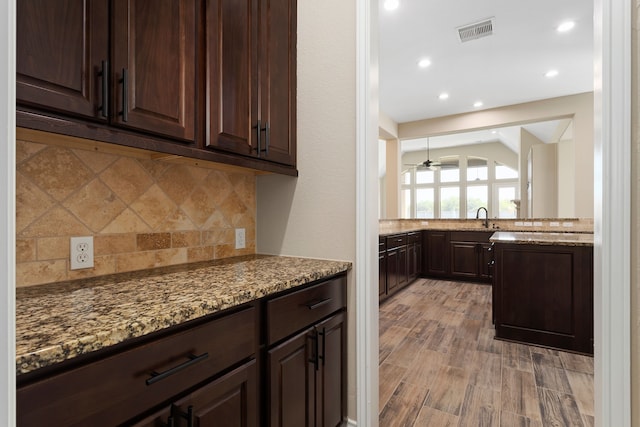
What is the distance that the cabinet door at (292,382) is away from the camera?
3.69ft

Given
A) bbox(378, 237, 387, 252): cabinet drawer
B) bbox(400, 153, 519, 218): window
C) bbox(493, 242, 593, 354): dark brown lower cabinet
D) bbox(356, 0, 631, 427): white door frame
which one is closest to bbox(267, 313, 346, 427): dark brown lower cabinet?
bbox(356, 0, 631, 427): white door frame

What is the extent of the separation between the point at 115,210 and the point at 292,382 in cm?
98

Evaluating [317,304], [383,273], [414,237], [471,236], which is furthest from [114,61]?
[471,236]

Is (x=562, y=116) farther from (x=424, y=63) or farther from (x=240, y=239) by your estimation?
(x=240, y=239)

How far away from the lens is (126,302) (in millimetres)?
854

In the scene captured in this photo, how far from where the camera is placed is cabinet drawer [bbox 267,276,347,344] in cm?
114

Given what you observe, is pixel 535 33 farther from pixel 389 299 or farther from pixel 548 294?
pixel 389 299

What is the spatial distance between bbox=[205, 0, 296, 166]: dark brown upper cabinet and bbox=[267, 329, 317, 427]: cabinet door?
84 centimetres

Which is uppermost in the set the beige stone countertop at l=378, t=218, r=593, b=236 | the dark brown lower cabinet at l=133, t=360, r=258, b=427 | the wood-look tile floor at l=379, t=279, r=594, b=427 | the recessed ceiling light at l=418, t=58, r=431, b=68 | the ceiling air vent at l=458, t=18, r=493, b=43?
the recessed ceiling light at l=418, t=58, r=431, b=68

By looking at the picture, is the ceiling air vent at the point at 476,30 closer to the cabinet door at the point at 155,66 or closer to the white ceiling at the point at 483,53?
the white ceiling at the point at 483,53

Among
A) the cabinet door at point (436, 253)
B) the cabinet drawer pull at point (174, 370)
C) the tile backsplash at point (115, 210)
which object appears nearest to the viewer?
the cabinet drawer pull at point (174, 370)

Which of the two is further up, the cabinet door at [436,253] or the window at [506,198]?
the window at [506,198]

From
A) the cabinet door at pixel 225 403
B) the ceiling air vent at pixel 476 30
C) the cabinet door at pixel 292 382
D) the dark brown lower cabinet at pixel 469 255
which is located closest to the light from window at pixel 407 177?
the dark brown lower cabinet at pixel 469 255

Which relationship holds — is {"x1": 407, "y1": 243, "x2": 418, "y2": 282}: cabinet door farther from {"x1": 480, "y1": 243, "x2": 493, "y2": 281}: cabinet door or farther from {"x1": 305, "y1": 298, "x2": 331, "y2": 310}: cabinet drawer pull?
{"x1": 305, "y1": 298, "x2": 331, "y2": 310}: cabinet drawer pull
